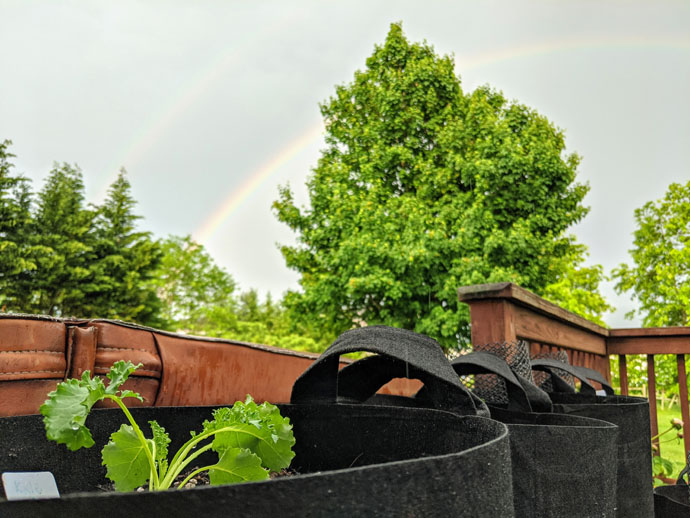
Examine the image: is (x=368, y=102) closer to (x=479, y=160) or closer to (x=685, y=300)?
(x=479, y=160)

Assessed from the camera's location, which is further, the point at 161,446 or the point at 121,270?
the point at 121,270

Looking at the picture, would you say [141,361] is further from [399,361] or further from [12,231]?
Answer: [12,231]

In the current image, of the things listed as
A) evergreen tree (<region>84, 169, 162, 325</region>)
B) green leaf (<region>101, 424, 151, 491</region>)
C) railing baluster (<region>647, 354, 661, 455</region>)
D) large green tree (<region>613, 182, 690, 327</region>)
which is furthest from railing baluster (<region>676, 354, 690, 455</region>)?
evergreen tree (<region>84, 169, 162, 325</region>)

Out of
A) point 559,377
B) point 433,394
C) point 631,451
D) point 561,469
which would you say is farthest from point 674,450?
point 433,394

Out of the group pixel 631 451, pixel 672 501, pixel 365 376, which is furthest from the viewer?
pixel 672 501

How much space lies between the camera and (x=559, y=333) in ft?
6.97

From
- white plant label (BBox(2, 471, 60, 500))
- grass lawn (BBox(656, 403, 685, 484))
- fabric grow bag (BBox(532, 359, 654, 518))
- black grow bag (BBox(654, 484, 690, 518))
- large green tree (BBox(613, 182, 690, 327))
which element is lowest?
grass lawn (BBox(656, 403, 685, 484))

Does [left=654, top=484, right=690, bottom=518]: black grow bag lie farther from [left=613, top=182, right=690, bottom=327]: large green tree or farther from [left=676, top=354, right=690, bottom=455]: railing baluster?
[left=613, top=182, right=690, bottom=327]: large green tree

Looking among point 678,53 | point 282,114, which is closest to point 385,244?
point 282,114

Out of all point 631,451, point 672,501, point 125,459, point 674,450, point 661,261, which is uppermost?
point 661,261

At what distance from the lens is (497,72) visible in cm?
2005

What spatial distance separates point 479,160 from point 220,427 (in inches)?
482

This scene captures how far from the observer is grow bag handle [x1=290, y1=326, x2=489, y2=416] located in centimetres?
54

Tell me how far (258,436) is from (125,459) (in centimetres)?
11
